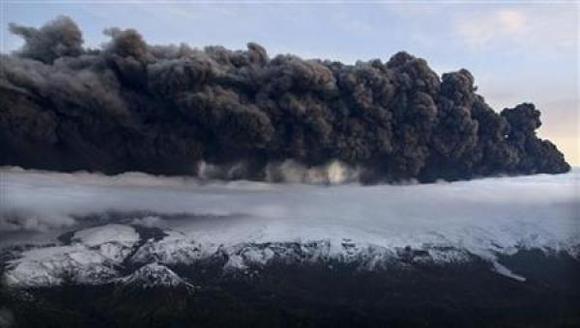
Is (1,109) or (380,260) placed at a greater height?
(1,109)

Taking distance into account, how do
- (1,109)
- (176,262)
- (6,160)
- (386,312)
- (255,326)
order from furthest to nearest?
(176,262) → (386,312) → (255,326) → (6,160) → (1,109)

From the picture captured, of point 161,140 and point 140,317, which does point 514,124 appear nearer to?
point 161,140

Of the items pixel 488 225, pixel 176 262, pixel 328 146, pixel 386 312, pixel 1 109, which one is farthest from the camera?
pixel 488 225

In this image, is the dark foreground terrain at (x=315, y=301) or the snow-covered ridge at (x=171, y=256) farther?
the snow-covered ridge at (x=171, y=256)

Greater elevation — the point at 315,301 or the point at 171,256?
the point at 171,256

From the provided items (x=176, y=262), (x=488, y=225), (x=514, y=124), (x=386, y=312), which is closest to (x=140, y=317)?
(x=176, y=262)

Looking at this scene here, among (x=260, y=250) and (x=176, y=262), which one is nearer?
(x=176, y=262)

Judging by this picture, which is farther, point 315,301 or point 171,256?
point 171,256

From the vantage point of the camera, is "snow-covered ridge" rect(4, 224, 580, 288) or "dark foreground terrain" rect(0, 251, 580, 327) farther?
"snow-covered ridge" rect(4, 224, 580, 288)
